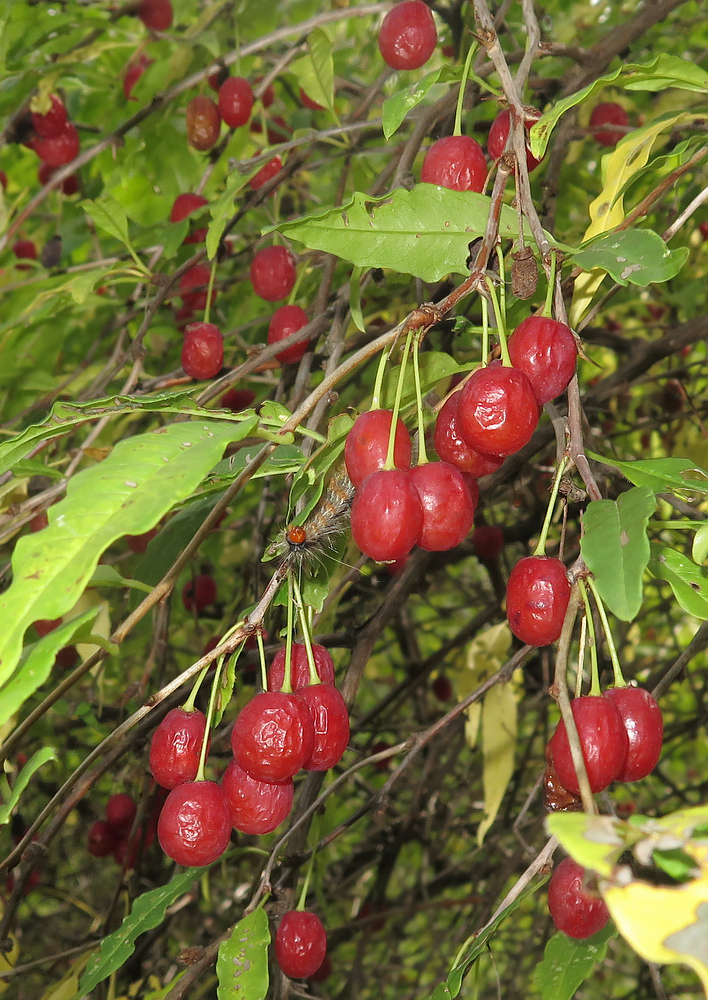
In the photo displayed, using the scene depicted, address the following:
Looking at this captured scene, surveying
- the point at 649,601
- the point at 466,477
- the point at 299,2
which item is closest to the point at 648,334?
the point at 649,601

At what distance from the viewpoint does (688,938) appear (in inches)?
21.2

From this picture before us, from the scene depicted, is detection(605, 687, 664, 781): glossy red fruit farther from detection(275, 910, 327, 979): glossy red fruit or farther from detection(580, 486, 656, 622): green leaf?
detection(275, 910, 327, 979): glossy red fruit

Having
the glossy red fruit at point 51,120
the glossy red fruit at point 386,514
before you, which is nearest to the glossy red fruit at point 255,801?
the glossy red fruit at point 386,514

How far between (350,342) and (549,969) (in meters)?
0.99

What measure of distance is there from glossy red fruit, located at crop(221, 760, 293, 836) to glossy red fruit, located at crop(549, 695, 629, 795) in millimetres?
327

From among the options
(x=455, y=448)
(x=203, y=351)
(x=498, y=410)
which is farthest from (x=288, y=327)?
(x=498, y=410)

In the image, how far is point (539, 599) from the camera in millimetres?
901

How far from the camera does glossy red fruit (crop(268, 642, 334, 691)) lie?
→ 3.35 ft

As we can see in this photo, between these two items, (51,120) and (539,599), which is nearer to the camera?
(539,599)

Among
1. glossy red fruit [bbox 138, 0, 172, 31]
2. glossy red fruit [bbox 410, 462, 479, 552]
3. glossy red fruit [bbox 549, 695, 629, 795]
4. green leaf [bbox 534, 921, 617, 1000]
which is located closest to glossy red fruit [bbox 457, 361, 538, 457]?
glossy red fruit [bbox 410, 462, 479, 552]

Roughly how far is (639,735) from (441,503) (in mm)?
308

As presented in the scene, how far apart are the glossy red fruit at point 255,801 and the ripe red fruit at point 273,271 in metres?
1.00

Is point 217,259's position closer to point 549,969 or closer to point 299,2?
point 299,2

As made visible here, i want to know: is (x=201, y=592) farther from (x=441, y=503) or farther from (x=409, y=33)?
(x=441, y=503)
